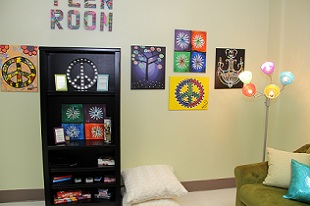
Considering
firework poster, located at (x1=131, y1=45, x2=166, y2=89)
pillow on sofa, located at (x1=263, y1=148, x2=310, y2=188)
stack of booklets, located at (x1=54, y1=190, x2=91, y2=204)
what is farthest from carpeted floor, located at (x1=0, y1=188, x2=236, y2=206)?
firework poster, located at (x1=131, y1=45, x2=166, y2=89)

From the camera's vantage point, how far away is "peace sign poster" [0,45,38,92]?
2609mm

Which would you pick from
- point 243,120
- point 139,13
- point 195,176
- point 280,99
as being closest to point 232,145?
point 243,120

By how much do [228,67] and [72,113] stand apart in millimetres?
1973

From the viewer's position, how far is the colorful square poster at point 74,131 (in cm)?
267

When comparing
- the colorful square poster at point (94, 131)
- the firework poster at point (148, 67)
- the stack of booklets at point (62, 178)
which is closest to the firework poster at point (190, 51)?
the firework poster at point (148, 67)

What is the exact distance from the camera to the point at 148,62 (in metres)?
2.87

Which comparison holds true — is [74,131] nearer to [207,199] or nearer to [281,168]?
[207,199]

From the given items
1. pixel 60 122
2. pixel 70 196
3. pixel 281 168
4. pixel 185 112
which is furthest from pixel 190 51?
pixel 70 196

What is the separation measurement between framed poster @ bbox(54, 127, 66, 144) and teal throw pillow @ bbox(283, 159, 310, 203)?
214 centimetres

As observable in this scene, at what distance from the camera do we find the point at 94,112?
108 inches

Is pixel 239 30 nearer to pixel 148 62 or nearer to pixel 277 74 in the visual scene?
pixel 277 74

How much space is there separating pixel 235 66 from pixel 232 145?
1038 mm

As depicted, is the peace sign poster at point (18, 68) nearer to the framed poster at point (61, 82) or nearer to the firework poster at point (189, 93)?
the framed poster at point (61, 82)

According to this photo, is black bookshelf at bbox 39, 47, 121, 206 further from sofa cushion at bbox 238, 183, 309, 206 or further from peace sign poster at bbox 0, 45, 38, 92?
sofa cushion at bbox 238, 183, 309, 206
